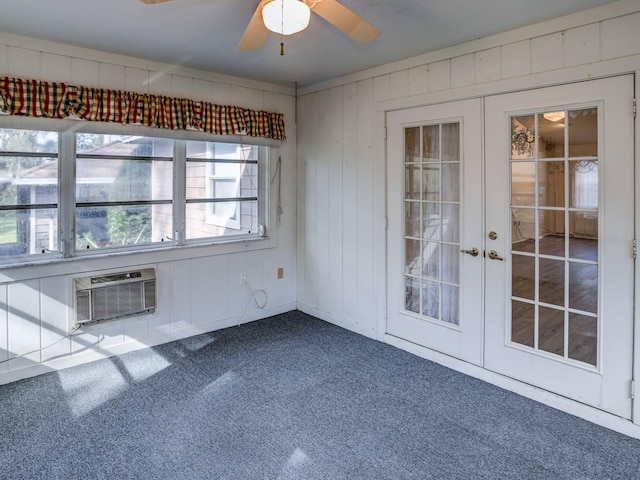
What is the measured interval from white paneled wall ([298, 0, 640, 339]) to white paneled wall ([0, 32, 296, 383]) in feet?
1.00

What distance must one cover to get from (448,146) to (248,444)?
2.50 m

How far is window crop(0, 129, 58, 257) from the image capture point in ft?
A: 9.82

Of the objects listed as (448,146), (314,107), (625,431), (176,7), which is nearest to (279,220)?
(314,107)

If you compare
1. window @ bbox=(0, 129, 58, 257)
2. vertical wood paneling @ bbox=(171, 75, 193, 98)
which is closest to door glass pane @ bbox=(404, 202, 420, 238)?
vertical wood paneling @ bbox=(171, 75, 193, 98)

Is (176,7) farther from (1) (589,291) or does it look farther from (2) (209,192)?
(1) (589,291)

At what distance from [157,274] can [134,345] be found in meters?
0.63

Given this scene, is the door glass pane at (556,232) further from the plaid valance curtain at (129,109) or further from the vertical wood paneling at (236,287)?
the vertical wood paneling at (236,287)

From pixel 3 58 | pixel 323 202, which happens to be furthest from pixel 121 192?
pixel 323 202

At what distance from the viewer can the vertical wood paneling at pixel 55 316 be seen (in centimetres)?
316

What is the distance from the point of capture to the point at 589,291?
2.60 m

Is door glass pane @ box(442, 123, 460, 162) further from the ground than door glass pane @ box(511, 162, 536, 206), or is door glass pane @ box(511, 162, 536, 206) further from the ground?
door glass pane @ box(442, 123, 460, 162)

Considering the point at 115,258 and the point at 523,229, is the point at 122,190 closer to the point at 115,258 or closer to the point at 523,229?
the point at 115,258

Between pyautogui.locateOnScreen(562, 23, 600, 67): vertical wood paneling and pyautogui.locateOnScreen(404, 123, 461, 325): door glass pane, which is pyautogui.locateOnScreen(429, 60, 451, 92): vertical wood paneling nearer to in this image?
pyautogui.locateOnScreen(404, 123, 461, 325): door glass pane

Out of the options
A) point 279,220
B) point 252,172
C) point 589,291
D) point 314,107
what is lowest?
point 589,291
